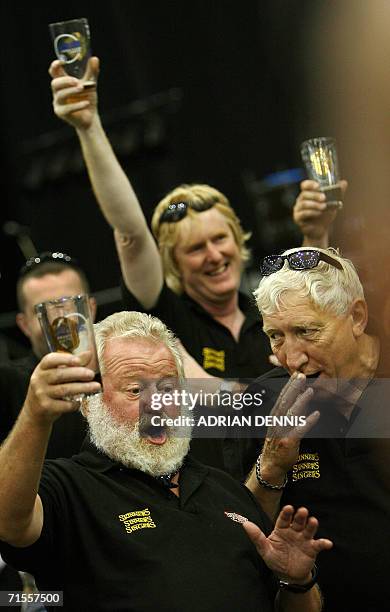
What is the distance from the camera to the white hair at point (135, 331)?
2.62m

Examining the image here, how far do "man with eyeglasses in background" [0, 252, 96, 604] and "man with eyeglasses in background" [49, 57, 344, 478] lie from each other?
0.82 feet

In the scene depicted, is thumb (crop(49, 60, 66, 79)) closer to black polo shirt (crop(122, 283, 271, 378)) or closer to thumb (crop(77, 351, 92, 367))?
black polo shirt (crop(122, 283, 271, 378))

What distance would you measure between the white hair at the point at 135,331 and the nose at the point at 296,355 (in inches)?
11.4

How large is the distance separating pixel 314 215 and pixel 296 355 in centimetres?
63

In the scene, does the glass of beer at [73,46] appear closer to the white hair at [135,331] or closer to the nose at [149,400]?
the white hair at [135,331]

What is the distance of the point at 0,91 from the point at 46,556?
3.70 metres

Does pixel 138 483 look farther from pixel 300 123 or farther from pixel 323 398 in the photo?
pixel 300 123

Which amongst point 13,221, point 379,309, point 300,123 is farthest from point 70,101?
point 13,221

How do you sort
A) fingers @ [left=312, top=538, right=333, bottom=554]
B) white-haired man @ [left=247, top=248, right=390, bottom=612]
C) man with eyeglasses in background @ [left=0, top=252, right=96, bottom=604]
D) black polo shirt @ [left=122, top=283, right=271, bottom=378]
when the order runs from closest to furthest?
fingers @ [left=312, top=538, right=333, bottom=554]
white-haired man @ [left=247, top=248, right=390, bottom=612]
man with eyeglasses in background @ [left=0, top=252, right=96, bottom=604]
black polo shirt @ [left=122, top=283, right=271, bottom=378]

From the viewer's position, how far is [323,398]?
8.39 ft

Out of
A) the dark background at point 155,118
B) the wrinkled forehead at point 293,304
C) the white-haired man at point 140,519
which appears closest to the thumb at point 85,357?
the white-haired man at point 140,519

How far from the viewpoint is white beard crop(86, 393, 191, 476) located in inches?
99.5

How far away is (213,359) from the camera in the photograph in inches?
126

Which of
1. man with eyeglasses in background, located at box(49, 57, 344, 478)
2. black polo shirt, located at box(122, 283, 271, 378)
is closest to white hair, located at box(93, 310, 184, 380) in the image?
man with eyeglasses in background, located at box(49, 57, 344, 478)
